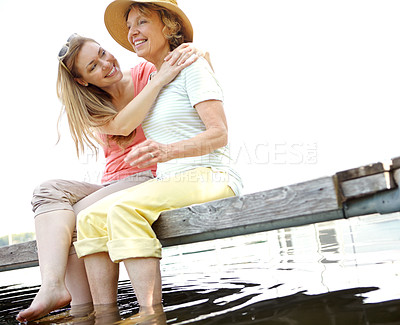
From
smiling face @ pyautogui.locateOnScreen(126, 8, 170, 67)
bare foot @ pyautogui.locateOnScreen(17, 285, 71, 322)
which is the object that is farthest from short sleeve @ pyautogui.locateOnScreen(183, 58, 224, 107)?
bare foot @ pyautogui.locateOnScreen(17, 285, 71, 322)

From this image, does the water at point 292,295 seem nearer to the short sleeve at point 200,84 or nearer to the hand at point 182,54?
the short sleeve at point 200,84

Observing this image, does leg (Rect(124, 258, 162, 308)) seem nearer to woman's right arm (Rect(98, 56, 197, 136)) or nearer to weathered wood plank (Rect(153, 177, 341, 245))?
weathered wood plank (Rect(153, 177, 341, 245))

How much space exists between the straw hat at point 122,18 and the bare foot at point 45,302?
1113 millimetres

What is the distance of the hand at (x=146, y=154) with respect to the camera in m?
1.53

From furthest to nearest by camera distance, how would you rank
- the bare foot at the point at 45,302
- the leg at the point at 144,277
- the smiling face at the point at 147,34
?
1. the smiling face at the point at 147,34
2. the bare foot at the point at 45,302
3. the leg at the point at 144,277

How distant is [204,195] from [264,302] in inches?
16.2

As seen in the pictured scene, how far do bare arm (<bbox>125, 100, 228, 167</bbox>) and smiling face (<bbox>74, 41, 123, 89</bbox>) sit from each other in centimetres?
57

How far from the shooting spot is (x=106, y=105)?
2.13m

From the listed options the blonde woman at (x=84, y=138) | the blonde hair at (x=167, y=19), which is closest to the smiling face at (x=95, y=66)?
the blonde woman at (x=84, y=138)

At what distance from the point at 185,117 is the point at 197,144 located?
0.19m

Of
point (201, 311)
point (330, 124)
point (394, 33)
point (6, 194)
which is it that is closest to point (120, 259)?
point (201, 311)

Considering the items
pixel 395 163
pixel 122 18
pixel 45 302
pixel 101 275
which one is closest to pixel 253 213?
pixel 395 163

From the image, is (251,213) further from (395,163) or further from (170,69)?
(170,69)

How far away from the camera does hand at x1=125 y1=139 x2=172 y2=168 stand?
1.53 metres
